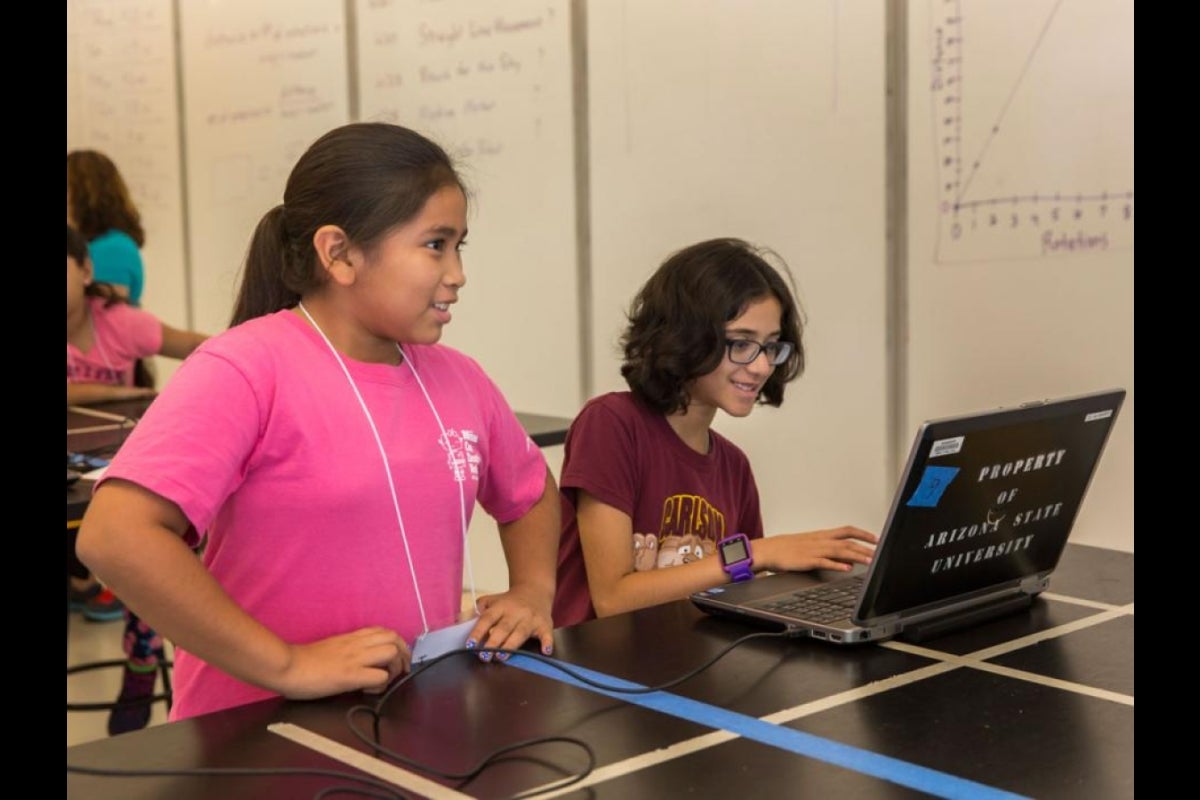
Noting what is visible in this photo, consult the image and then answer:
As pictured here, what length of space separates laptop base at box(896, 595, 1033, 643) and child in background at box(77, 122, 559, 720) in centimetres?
42

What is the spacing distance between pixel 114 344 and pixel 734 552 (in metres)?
2.54

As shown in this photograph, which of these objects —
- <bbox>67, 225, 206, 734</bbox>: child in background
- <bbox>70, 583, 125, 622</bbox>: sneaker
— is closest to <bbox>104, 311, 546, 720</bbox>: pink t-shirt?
<bbox>67, 225, 206, 734</bbox>: child in background

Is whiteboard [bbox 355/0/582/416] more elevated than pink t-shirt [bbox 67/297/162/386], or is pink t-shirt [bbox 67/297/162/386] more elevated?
whiteboard [bbox 355/0/582/416]

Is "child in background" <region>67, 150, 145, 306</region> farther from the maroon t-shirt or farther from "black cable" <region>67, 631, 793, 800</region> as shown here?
"black cable" <region>67, 631, 793, 800</region>

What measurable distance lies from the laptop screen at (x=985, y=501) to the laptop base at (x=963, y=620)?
2cm

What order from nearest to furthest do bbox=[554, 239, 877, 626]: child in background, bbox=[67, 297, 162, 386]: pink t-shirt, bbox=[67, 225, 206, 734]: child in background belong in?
bbox=[554, 239, 877, 626]: child in background
bbox=[67, 225, 206, 734]: child in background
bbox=[67, 297, 162, 386]: pink t-shirt

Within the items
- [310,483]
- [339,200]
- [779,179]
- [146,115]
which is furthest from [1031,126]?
[146,115]

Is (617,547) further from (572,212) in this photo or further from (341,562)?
(572,212)

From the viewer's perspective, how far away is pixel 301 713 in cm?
133

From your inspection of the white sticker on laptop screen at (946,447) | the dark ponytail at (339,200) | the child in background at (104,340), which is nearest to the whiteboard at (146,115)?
the child in background at (104,340)

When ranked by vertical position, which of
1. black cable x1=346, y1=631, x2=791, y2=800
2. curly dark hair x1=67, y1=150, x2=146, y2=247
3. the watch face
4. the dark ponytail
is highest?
curly dark hair x1=67, y1=150, x2=146, y2=247

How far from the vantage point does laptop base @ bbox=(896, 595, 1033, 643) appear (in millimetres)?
1600

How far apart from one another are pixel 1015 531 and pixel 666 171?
2.35 meters
